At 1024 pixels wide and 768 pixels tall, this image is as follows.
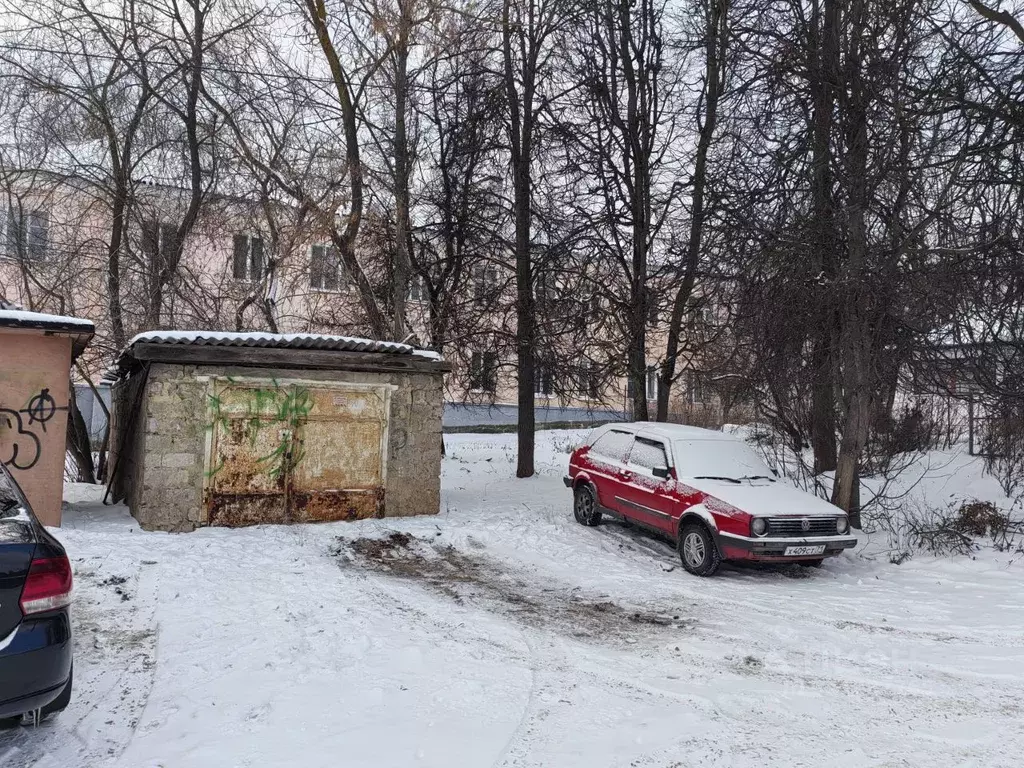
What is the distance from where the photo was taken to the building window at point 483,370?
1681 cm

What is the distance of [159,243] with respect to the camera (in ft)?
52.4

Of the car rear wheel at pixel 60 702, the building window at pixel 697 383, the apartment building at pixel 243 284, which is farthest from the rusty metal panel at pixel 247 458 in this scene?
the building window at pixel 697 383

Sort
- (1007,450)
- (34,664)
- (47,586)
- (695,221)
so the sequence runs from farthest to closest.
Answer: (695,221) < (1007,450) < (47,586) < (34,664)

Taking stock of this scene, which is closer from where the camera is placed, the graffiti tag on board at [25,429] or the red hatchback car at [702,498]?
the red hatchback car at [702,498]

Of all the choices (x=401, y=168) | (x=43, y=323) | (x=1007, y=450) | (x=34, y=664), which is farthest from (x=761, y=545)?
(x=401, y=168)

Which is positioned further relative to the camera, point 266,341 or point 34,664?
point 266,341

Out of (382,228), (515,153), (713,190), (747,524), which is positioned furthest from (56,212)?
(747,524)

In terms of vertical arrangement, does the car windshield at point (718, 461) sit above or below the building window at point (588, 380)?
below

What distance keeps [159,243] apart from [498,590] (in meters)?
12.0

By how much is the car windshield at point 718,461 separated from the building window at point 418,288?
8779 millimetres

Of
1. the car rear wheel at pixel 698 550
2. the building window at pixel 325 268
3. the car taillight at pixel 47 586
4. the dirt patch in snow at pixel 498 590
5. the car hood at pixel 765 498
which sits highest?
the building window at pixel 325 268

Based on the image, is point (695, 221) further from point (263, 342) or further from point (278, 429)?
point (278, 429)

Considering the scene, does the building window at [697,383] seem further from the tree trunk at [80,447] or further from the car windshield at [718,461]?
the tree trunk at [80,447]

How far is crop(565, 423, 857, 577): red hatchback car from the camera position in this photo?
8641 mm
